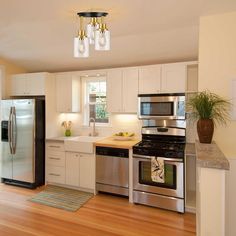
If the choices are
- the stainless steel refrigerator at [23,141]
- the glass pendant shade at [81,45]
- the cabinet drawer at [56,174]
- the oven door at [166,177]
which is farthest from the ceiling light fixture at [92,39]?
the cabinet drawer at [56,174]

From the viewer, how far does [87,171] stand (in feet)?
12.5

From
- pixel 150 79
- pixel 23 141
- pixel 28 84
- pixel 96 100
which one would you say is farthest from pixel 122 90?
pixel 23 141

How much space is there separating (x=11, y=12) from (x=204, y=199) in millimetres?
2834

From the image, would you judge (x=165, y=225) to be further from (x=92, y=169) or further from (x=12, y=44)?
(x=12, y=44)

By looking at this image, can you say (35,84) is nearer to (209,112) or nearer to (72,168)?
(72,168)

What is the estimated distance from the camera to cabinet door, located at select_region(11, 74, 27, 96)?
4488mm

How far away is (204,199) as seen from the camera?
158cm

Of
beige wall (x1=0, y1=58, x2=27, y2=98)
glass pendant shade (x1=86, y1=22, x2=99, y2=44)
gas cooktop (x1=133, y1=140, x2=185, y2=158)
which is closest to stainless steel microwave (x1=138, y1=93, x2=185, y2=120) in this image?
gas cooktop (x1=133, y1=140, x2=185, y2=158)

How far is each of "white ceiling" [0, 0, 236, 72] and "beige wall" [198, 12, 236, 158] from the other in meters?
0.16

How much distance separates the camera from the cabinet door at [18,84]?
4.49 m

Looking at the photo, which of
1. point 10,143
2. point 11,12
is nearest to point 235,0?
point 11,12

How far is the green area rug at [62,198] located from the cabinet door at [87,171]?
17cm

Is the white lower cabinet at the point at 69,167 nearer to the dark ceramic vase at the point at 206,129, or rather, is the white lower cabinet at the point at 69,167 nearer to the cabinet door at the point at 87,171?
the cabinet door at the point at 87,171

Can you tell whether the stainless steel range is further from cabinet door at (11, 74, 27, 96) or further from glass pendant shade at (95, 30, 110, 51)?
cabinet door at (11, 74, 27, 96)
